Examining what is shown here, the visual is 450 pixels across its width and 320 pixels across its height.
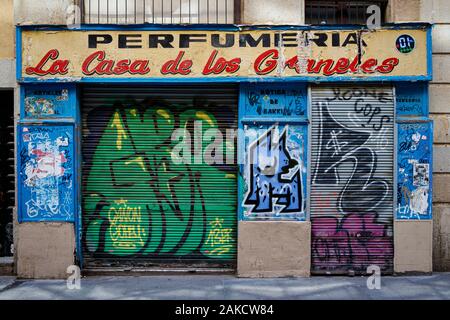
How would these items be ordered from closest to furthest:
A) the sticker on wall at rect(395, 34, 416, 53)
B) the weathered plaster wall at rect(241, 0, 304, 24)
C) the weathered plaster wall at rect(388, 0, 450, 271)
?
the sticker on wall at rect(395, 34, 416, 53) < the weathered plaster wall at rect(241, 0, 304, 24) < the weathered plaster wall at rect(388, 0, 450, 271)

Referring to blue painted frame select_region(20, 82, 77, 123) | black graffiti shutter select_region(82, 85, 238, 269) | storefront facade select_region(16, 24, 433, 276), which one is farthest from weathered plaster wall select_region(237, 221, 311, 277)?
blue painted frame select_region(20, 82, 77, 123)

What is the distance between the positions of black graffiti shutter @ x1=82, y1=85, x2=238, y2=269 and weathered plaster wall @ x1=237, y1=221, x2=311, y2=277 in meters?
0.37

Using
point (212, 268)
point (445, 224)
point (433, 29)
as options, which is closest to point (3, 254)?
point (212, 268)

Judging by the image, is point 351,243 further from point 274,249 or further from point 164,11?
point 164,11

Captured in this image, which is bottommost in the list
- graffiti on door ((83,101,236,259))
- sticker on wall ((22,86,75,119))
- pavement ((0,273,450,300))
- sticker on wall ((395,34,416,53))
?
pavement ((0,273,450,300))

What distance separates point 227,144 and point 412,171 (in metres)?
3.13

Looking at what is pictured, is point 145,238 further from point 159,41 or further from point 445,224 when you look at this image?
point 445,224

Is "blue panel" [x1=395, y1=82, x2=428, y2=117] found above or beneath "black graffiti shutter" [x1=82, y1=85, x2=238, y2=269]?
above

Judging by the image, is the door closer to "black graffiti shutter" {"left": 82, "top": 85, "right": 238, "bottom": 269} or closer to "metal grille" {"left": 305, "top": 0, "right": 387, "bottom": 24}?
"black graffiti shutter" {"left": 82, "top": 85, "right": 238, "bottom": 269}

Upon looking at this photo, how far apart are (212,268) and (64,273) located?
Answer: 8.01ft

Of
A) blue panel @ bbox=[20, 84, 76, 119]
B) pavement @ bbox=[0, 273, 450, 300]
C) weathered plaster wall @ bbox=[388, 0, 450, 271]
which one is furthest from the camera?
weathered plaster wall @ bbox=[388, 0, 450, 271]

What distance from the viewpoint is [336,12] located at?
9219 millimetres

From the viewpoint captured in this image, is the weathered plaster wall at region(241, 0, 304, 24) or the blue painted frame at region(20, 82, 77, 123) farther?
the weathered plaster wall at region(241, 0, 304, 24)

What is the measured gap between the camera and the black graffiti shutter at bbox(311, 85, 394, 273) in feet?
28.7
